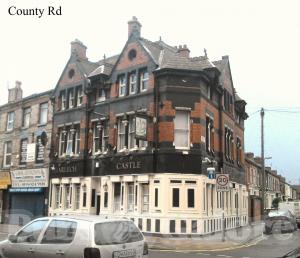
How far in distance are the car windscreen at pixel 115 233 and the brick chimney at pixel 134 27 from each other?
1928cm

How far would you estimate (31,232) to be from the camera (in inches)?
376

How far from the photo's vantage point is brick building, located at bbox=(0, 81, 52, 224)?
32.1 metres

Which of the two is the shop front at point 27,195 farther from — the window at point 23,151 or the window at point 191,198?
the window at point 191,198

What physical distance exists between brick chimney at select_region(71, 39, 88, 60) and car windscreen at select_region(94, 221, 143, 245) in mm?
24200

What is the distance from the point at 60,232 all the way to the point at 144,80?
59.6 feet

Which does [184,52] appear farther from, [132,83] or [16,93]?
[16,93]

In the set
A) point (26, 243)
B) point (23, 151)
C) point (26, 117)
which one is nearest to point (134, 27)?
point (26, 117)

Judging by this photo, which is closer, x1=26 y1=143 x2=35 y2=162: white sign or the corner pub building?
the corner pub building

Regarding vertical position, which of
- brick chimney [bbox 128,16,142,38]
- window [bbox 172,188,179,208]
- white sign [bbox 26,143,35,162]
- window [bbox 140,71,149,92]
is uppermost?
brick chimney [bbox 128,16,142,38]

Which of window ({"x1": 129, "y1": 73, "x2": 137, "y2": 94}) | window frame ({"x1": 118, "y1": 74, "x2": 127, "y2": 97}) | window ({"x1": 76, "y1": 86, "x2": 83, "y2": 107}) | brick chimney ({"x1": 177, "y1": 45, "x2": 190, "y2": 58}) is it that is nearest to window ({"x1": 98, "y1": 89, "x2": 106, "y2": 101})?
window frame ({"x1": 118, "y1": 74, "x2": 127, "y2": 97})

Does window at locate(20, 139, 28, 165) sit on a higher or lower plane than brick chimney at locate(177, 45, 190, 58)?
lower

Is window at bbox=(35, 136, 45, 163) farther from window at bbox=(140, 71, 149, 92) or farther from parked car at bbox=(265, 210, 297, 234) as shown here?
parked car at bbox=(265, 210, 297, 234)

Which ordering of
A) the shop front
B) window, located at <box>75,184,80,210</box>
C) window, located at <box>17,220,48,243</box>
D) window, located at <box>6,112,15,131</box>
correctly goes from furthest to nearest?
1. window, located at <box>6,112,15,131</box>
2. the shop front
3. window, located at <box>75,184,80,210</box>
4. window, located at <box>17,220,48,243</box>

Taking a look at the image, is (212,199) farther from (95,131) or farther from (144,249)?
(144,249)
